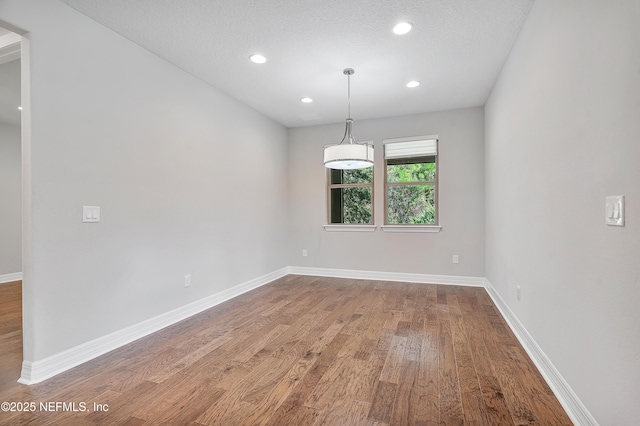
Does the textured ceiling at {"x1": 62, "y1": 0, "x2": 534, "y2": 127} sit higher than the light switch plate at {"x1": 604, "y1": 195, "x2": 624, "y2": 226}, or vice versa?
the textured ceiling at {"x1": 62, "y1": 0, "x2": 534, "y2": 127}

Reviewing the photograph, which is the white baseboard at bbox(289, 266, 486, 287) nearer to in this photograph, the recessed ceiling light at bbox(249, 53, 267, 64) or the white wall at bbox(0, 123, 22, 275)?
the recessed ceiling light at bbox(249, 53, 267, 64)

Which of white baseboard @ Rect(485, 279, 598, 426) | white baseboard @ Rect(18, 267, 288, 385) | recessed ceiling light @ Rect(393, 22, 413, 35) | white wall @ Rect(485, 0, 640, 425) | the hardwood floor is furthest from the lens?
recessed ceiling light @ Rect(393, 22, 413, 35)

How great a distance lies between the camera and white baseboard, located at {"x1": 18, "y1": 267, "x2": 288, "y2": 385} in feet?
6.80

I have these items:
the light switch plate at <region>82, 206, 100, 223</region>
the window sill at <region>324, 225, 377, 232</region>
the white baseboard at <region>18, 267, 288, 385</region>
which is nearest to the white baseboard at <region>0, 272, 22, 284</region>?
the white baseboard at <region>18, 267, 288, 385</region>

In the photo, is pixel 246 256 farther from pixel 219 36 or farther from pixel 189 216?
pixel 219 36

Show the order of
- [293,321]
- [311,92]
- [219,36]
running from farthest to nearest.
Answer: [311,92]
[293,321]
[219,36]

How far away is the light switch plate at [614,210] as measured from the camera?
125 centimetres

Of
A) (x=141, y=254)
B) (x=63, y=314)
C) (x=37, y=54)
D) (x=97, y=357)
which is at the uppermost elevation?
(x=37, y=54)

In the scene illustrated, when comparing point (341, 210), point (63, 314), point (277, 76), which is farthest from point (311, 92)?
point (63, 314)

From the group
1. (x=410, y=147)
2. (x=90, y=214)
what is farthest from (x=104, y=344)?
(x=410, y=147)

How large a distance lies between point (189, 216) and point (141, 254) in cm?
70

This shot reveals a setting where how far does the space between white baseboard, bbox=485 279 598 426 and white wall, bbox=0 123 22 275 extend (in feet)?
24.2

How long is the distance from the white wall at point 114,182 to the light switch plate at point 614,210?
328 centimetres

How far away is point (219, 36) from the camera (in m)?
2.75
